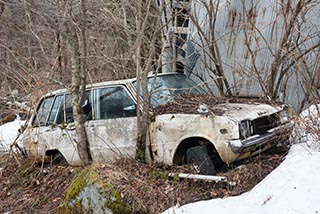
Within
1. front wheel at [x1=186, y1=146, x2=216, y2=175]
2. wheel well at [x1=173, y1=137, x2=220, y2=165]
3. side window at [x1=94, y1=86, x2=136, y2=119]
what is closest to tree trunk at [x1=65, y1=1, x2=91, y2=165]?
side window at [x1=94, y1=86, x2=136, y2=119]

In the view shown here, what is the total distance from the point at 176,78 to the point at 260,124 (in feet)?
6.54

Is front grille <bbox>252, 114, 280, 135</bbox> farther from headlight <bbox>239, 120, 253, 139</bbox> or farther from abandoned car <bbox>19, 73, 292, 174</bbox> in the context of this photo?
headlight <bbox>239, 120, 253, 139</bbox>

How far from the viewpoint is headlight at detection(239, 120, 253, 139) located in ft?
15.8

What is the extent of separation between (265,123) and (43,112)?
4.64 m

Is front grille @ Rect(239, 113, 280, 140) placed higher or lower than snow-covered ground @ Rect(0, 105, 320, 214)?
higher

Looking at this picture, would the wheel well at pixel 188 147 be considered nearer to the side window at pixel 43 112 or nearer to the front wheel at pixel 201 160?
the front wheel at pixel 201 160

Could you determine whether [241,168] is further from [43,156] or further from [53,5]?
[53,5]

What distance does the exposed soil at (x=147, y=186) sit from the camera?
15.7ft

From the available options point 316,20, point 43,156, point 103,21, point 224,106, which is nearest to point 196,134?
point 224,106

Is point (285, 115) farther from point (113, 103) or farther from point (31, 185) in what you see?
point (31, 185)

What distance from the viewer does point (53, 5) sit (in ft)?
22.7

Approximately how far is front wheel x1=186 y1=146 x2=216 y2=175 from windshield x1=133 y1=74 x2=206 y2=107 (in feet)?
3.79

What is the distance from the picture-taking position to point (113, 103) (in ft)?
20.0

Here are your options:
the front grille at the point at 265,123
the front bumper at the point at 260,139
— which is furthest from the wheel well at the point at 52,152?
the front grille at the point at 265,123
